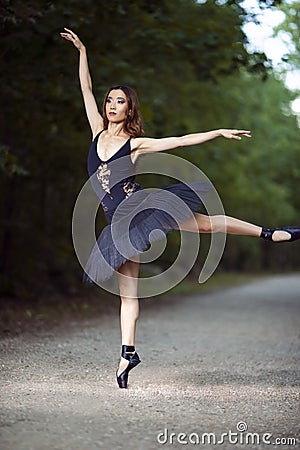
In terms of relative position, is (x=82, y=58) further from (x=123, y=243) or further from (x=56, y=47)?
(x=56, y=47)

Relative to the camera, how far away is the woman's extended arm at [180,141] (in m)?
6.00

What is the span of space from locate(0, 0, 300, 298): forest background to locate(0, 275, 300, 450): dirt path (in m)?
2.71

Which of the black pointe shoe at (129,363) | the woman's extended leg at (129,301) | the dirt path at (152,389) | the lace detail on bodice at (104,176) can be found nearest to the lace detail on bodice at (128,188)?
the lace detail on bodice at (104,176)

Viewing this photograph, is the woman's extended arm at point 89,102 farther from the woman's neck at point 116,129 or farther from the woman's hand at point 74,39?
the woman's neck at point 116,129

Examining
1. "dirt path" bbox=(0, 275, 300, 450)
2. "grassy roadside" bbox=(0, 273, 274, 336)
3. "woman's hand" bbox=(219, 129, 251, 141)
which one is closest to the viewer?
"dirt path" bbox=(0, 275, 300, 450)

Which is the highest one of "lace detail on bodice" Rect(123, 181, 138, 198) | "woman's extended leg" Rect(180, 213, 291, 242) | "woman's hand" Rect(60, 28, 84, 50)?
"woman's hand" Rect(60, 28, 84, 50)

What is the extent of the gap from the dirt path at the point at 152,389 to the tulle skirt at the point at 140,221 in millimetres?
973

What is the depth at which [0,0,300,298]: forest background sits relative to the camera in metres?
10.1

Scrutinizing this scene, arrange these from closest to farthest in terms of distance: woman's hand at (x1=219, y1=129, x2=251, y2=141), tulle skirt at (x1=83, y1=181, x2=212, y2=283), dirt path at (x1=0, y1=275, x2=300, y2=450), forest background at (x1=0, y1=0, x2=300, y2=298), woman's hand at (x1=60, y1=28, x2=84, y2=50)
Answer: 1. dirt path at (x1=0, y1=275, x2=300, y2=450)
2. woman's hand at (x1=219, y1=129, x2=251, y2=141)
3. tulle skirt at (x1=83, y1=181, x2=212, y2=283)
4. woman's hand at (x1=60, y1=28, x2=84, y2=50)
5. forest background at (x1=0, y1=0, x2=300, y2=298)

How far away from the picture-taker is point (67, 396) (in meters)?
5.59

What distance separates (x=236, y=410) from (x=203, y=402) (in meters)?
0.32

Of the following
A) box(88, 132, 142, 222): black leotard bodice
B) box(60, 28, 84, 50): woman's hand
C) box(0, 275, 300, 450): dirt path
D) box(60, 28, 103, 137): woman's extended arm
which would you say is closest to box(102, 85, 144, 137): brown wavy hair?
box(88, 132, 142, 222): black leotard bodice

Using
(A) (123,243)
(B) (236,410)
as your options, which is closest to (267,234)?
(A) (123,243)

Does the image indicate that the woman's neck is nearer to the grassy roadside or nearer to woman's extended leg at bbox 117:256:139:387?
woman's extended leg at bbox 117:256:139:387
